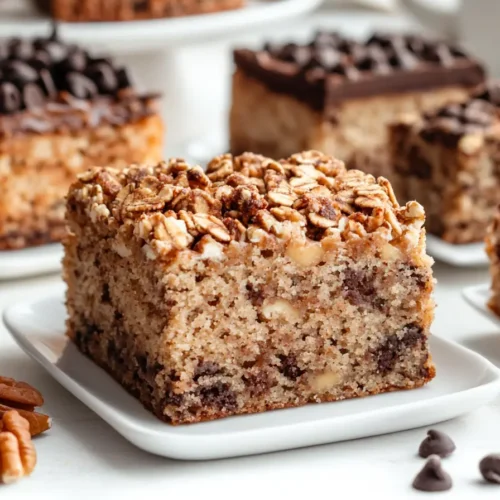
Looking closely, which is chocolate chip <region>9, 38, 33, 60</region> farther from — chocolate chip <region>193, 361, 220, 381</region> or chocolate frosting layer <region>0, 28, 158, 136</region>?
chocolate chip <region>193, 361, 220, 381</region>

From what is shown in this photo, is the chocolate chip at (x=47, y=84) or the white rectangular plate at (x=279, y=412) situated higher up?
the chocolate chip at (x=47, y=84)

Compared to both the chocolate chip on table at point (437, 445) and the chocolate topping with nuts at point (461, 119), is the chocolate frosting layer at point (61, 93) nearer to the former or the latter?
the chocolate topping with nuts at point (461, 119)

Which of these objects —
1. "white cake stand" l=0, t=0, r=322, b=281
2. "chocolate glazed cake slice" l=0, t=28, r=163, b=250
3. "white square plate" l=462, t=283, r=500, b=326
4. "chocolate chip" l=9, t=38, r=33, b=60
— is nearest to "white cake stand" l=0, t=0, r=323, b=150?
"white cake stand" l=0, t=0, r=322, b=281

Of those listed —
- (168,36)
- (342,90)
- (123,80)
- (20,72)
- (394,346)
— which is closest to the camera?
(394,346)

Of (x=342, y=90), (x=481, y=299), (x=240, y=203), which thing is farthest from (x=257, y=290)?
(x=342, y=90)

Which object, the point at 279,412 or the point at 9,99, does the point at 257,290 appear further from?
the point at 9,99

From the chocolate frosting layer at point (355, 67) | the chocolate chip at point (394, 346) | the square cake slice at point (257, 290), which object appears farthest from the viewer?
the chocolate frosting layer at point (355, 67)

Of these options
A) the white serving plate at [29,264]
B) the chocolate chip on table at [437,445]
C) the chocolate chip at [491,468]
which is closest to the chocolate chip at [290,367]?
the chocolate chip on table at [437,445]
